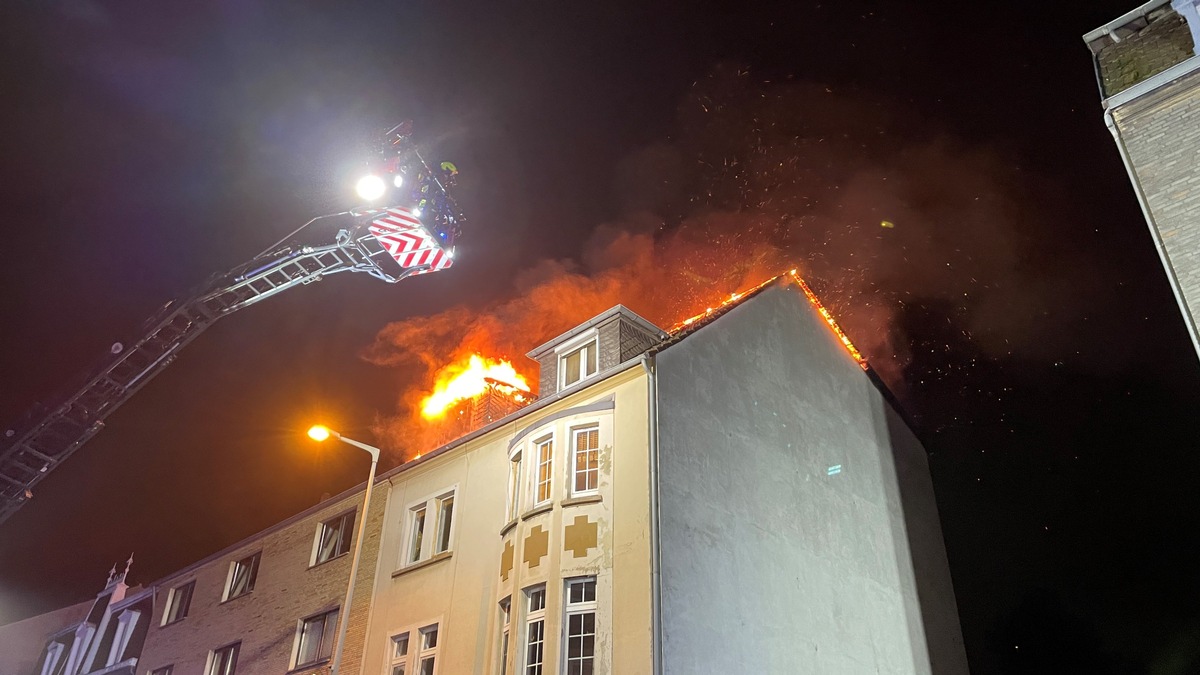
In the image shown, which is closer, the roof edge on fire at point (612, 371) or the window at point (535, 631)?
the window at point (535, 631)

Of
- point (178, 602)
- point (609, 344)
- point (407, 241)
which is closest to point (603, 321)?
point (609, 344)

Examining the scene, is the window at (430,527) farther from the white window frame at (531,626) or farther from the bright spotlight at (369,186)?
the bright spotlight at (369,186)

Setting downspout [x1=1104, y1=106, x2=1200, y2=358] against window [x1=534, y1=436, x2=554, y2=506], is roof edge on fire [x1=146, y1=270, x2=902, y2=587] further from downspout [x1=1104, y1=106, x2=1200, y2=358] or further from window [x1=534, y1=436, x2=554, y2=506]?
downspout [x1=1104, y1=106, x2=1200, y2=358]

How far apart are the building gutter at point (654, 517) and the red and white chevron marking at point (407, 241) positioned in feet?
22.2

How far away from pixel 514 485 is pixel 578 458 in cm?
240

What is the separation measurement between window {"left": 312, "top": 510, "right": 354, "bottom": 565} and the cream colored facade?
2.40 meters

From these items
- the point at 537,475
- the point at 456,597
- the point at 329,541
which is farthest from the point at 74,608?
the point at 537,475

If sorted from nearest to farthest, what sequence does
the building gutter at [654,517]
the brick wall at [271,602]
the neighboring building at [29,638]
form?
the building gutter at [654,517]
the brick wall at [271,602]
the neighboring building at [29,638]

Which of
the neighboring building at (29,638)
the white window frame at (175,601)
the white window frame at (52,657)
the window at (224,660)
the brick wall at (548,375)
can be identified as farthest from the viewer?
the neighboring building at (29,638)

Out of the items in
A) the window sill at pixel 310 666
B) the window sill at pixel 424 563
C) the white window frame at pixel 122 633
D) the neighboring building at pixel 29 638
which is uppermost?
the neighboring building at pixel 29 638

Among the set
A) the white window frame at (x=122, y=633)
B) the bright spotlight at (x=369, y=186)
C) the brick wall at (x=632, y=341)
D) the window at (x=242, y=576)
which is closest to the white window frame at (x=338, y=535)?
the window at (x=242, y=576)

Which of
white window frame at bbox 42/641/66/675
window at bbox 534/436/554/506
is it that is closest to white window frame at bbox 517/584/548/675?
window at bbox 534/436/554/506

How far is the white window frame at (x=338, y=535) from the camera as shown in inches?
937

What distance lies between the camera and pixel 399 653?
19875 mm
